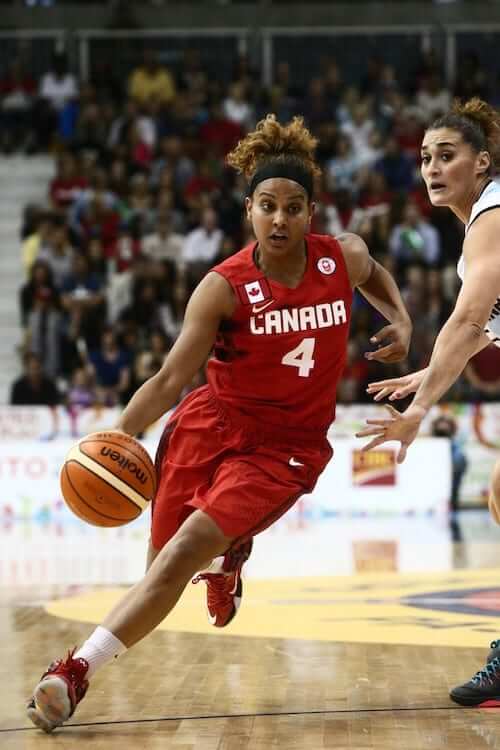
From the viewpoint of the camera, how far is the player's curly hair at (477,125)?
512 centimetres

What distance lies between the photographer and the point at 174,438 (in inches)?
213

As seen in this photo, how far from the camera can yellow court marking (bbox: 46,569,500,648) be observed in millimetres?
6805

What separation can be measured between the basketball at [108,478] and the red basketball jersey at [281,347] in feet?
1.48

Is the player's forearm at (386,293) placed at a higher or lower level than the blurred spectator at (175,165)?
higher

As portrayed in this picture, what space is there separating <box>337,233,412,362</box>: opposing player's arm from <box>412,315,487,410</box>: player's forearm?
865 millimetres

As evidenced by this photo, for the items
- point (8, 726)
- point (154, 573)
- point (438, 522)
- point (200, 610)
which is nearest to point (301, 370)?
point (154, 573)

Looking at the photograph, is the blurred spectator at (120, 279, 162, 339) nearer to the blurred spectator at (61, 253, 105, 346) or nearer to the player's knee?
the blurred spectator at (61, 253, 105, 346)

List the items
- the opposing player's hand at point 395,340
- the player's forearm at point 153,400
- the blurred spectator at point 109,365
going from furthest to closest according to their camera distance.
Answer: the blurred spectator at point 109,365 < the opposing player's hand at point 395,340 < the player's forearm at point 153,400

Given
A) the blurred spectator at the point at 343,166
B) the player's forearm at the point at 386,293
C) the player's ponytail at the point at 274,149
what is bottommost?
the blurred spectator at the point at 343,166

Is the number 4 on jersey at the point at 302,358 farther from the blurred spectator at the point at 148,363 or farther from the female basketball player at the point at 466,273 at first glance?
→ the blurred spectator at the point at 148,363

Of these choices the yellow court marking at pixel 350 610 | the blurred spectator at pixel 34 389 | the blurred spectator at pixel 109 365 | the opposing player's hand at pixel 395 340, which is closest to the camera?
the opposing player's hand at pixel 395 340

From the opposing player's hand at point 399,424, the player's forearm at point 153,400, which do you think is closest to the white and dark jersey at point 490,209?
the opposing player's hand at point 399,424

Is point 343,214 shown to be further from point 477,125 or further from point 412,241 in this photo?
point 477,125

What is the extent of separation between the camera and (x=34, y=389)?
1530cm
